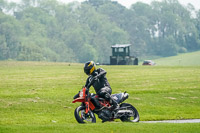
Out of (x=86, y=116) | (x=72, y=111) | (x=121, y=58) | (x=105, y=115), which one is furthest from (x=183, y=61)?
(x=86, y=116)

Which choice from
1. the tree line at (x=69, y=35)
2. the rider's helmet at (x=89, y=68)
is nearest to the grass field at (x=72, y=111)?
the rider's helmet at (x=89, y=68)

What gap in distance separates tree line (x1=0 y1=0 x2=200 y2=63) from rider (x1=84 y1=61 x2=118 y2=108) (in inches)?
4584

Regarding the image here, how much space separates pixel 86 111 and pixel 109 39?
517 feet

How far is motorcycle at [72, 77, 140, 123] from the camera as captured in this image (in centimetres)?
1492

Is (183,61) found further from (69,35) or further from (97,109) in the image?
(97,109)

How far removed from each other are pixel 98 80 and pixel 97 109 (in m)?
0.99

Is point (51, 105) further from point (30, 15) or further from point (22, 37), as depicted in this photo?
point (30, 15)

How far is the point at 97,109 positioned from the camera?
1543 centimetres

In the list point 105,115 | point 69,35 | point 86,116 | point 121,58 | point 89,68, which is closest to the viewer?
point 89,68

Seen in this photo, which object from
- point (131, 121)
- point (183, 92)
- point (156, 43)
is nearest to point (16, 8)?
point (156, 43)

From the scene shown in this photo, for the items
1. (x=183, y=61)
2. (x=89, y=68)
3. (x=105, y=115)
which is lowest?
(x=183, y=61)

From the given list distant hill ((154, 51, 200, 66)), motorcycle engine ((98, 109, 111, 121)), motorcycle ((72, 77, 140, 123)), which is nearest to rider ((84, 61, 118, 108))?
motorcycle ((72, 77, 140, 123))

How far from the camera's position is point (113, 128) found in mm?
13359

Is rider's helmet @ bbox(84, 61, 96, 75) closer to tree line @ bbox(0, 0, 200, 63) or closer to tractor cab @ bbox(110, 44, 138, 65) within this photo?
tractor cab @ bbox(110, 44, 138, 65)
